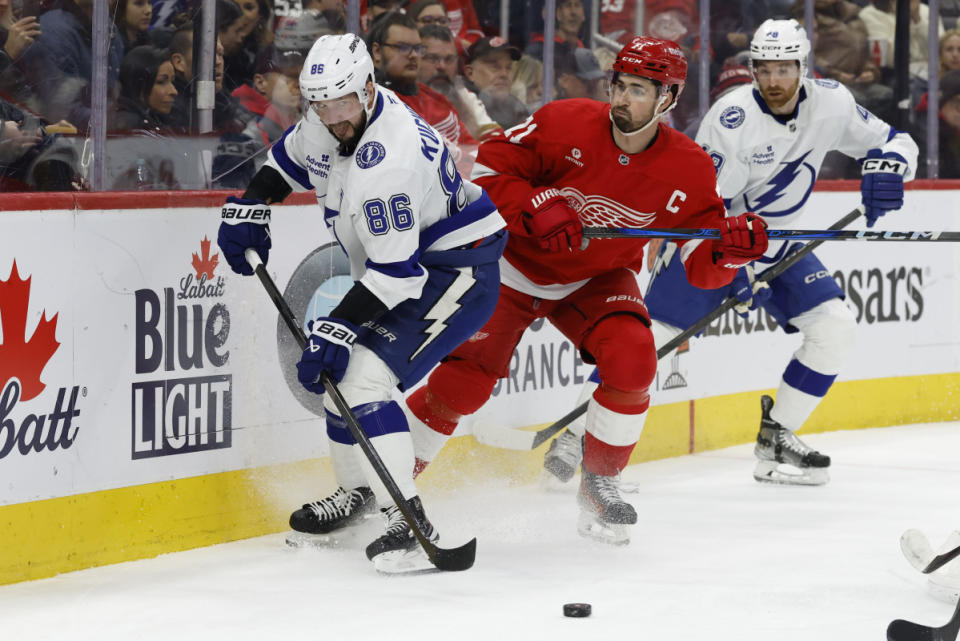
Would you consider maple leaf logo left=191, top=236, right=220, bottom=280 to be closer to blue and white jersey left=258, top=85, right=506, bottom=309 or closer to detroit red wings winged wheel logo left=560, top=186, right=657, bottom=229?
blue and white jersey left=258, top=85, right=506, bottom=309

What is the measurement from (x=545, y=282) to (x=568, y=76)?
1388 mm

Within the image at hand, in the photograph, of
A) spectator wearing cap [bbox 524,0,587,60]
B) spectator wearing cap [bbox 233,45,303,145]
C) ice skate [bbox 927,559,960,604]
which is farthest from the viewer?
spectator wearing cap [bbox 524,0,587,60]

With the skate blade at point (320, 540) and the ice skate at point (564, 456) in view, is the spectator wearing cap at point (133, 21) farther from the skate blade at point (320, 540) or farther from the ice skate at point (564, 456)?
the ice skate at point (564, 456)

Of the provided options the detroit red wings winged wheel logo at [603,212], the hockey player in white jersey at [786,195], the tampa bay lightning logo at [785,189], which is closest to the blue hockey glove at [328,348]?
the detroit red wings winged wheel logo at [603,212]

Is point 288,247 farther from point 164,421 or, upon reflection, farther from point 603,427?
point 603,427

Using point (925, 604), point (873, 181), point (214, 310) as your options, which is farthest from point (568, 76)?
point (925, 604)

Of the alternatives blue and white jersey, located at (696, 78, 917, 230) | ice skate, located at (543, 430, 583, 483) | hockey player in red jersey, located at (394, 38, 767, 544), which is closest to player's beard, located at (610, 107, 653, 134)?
hockey player in red jersey, located at (394, 38, 767, 544)

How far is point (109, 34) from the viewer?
140 inches

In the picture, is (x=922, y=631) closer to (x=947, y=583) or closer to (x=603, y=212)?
(x=947, y=583)

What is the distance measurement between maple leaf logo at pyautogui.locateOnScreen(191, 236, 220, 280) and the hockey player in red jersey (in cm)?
63

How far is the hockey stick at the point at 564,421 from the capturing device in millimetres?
4352

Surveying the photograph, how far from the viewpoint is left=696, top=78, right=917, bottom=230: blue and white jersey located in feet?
14.6

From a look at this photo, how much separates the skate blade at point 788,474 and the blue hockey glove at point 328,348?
1937mm

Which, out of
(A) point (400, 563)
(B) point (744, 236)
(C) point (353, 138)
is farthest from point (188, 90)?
(B) point (744, 236)
